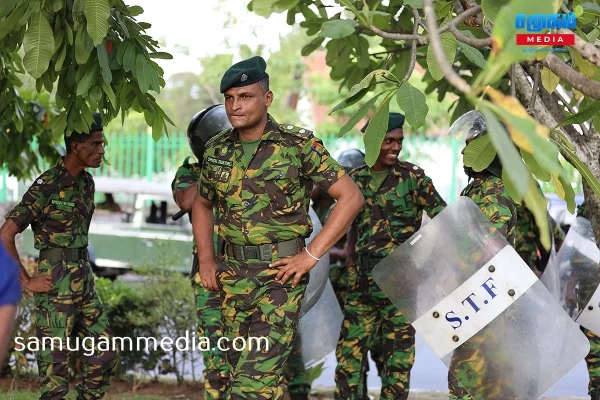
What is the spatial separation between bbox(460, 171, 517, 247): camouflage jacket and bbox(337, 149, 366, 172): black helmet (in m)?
2.57

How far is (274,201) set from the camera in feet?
14.4

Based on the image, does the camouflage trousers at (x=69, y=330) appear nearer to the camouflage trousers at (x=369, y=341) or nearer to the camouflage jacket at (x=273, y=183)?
the camouflage trousers at (x=369, y=341)

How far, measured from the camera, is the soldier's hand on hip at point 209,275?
15.2 ft

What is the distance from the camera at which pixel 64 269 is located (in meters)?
5.75

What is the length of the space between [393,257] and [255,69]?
1217mm

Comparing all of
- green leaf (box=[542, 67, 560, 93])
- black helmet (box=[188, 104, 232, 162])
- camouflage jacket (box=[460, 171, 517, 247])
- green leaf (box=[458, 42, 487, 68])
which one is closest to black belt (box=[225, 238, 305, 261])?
camouflage jacket (box=[460, 171, 517, 247])

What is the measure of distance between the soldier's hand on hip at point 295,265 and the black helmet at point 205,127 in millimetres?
1857

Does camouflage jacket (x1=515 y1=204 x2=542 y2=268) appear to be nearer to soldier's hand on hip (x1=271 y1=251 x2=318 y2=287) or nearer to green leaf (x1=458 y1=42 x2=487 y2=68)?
soldier's hand on hip (x1=271 y1=251 x2=318 y2=287)

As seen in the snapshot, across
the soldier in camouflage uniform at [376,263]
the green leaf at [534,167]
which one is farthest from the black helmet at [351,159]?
the green leaf at [534,167]

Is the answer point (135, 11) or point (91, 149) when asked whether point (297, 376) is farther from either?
point (135, 11)

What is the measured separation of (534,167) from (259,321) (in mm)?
1766

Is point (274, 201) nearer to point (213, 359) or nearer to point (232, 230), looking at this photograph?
point (232, 230)

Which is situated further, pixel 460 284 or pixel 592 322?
pixel 592 322

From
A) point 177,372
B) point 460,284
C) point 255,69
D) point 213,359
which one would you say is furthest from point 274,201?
point 177,372
